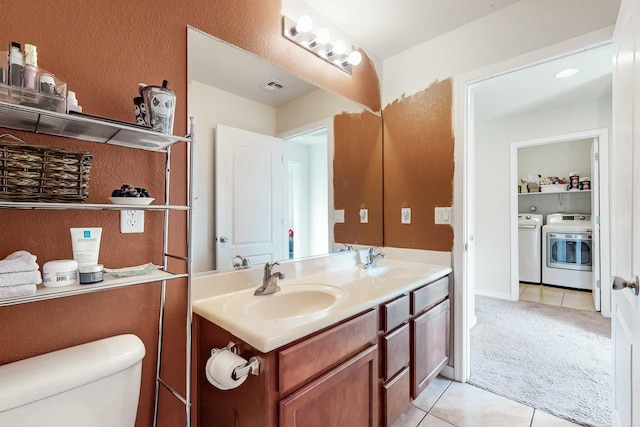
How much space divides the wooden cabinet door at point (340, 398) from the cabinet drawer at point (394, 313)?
128 millimetres

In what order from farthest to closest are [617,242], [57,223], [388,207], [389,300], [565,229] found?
[565,229]
[388,207]
[389,300]
[617,242]
[57,223]

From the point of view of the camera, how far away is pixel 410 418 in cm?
163

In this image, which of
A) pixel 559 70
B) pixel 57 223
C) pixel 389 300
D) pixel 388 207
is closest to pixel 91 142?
pixel 57 223

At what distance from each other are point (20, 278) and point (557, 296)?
5065 millimetres

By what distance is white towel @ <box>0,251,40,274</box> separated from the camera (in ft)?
2.29

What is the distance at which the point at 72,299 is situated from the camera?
0.95 meters

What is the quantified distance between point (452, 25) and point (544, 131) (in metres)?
2.55

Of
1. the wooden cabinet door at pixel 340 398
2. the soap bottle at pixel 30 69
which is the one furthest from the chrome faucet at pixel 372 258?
the soap bottle at pixel 30 69

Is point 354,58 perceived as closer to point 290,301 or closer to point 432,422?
point 290,301

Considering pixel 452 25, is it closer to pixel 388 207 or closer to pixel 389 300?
pixel 388 207

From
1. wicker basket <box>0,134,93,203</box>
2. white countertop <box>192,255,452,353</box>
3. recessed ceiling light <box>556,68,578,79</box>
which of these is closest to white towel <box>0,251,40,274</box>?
wicker basket <box>0,134,93,203</box>

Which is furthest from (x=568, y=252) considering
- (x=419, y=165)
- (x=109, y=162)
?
(x=109, y=162)

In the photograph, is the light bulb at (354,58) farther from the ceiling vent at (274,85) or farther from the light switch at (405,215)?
the light switch at (405,215)

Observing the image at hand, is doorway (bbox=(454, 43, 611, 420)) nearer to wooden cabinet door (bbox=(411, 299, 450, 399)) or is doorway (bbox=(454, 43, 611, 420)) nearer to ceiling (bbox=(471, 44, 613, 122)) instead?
ceiling (bbox=(471, 44, 613, 122))
